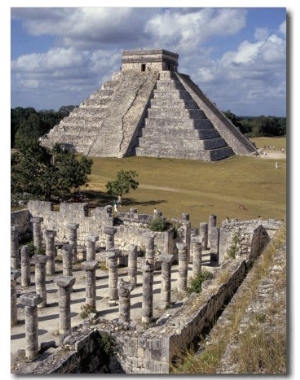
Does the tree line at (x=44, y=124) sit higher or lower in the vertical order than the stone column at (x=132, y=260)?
higher

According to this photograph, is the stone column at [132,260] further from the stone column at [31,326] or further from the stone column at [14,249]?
the stone column at [31,326]

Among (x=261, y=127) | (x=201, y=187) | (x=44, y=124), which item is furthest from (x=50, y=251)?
(x=261, y=127)

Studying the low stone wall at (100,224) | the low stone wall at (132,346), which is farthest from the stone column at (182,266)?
the low stone wall at (132,346)

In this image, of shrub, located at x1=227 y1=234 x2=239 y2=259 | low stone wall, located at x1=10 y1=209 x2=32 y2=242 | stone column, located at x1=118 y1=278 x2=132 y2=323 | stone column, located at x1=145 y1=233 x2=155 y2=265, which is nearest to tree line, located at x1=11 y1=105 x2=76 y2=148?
low stone wall, located at x1=10 y1=209 x2=32 y2=242

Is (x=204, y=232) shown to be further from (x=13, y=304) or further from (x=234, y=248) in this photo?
(x=13, y=304)

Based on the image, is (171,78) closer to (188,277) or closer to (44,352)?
(188,277)
